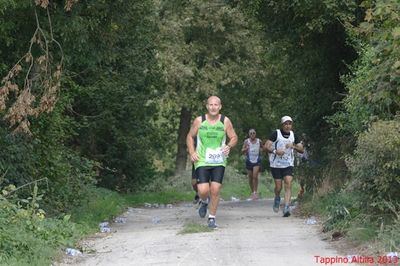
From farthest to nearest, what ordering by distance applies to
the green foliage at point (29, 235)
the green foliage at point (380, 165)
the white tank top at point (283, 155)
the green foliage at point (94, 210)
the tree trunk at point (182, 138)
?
the tree trunk at point (182, 138) → the white tank top at point (283, 155) → the green foliage at point (94, 210) → the green foliage at point (380, 165) → the green foliage at point (29, 235)

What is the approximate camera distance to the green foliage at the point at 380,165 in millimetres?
8406

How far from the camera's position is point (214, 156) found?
436 inches

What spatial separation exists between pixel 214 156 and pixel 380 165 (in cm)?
309

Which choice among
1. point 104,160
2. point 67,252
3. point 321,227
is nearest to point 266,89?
point 104,160

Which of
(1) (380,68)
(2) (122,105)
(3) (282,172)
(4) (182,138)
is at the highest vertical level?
(1) (380,68)

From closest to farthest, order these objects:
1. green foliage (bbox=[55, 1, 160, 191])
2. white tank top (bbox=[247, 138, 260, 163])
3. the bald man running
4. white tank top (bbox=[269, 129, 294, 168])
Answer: the bald man running → white tank top (bbox=[269, 129, 294, 168]) → green foliage (bbox=[55, 1, 160, 191]) → white tank top (bbox=[247, 138, 260, 163])

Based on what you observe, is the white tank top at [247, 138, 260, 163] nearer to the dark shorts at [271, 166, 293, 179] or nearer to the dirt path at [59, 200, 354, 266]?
the dark shorts at [271, 166, 293, 179]

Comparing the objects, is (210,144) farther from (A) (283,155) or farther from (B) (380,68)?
(B) (380,68)

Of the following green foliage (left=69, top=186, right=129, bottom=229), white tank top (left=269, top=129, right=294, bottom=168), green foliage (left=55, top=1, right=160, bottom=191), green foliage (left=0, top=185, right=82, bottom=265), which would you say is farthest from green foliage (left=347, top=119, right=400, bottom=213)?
green foliage (left=55, top=1, right=160, bottom=191)

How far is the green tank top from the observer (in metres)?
11.1

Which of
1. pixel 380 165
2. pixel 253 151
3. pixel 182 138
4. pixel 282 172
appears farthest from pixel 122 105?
pixel 380 165

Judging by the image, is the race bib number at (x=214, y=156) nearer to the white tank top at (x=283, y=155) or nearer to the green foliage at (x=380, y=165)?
the green foliage at (x=380, y=165)

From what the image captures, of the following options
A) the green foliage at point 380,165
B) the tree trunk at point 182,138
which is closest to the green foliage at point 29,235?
the green foliage at point 380,165

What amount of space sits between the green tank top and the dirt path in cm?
104
